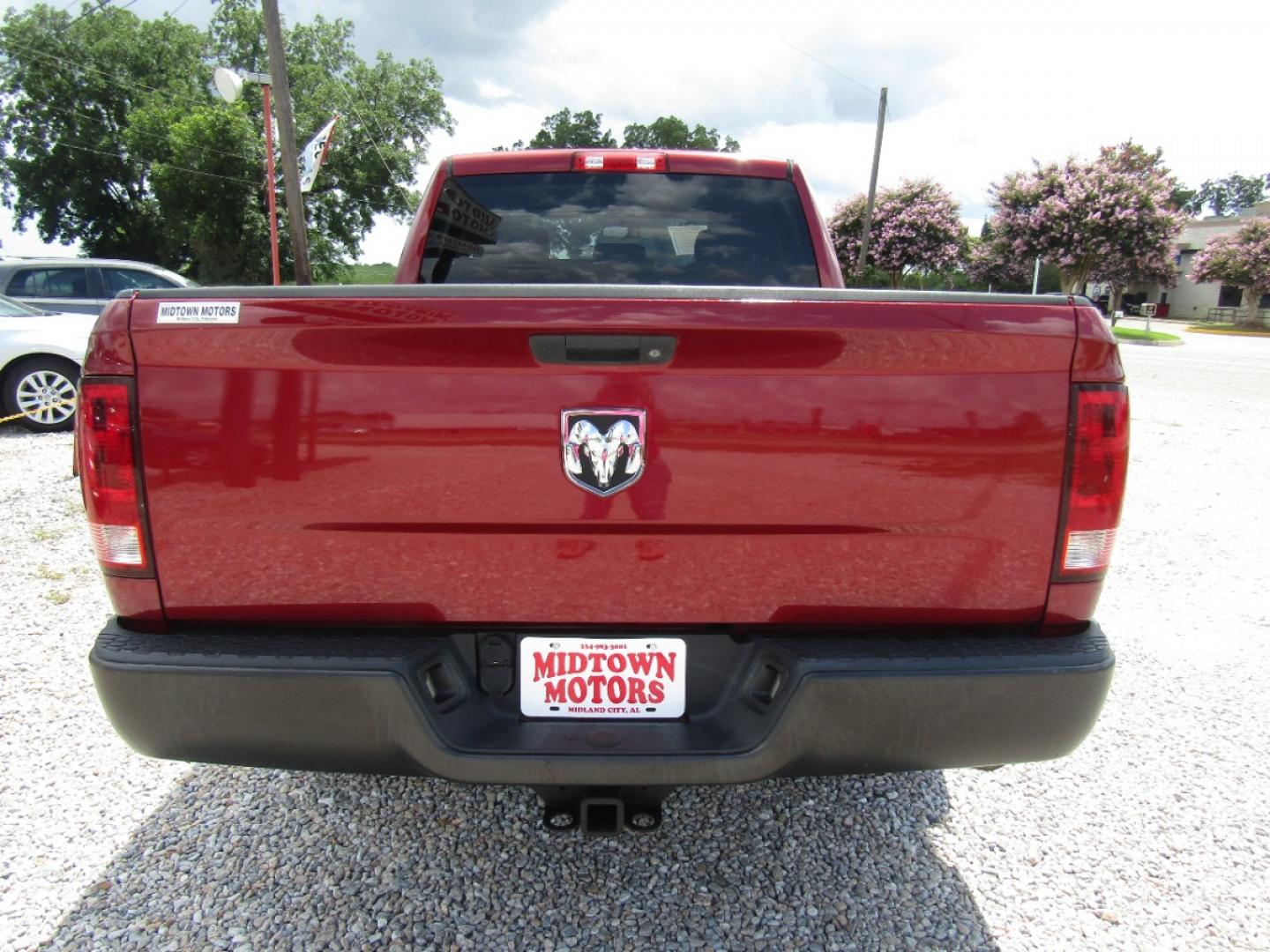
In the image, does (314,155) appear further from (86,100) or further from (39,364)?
(86,100)

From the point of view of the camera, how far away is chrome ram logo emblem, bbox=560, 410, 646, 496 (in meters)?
1.50

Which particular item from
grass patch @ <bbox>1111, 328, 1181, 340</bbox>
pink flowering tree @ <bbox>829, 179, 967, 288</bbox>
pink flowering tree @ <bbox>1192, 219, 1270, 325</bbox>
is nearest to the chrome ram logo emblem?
pink flowering tree @ <bbox>829, 179, 967, 288</bbox>

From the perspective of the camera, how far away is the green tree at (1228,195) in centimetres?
9869

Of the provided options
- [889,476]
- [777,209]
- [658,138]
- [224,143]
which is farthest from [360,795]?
[658,138]

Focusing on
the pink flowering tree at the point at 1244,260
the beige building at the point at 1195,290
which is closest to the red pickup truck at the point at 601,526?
the pink flowering tree at the point at 1244,260

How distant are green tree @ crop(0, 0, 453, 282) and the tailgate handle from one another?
3321 centimetres

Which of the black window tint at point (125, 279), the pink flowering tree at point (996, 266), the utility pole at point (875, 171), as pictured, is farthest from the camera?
the pink flowering tree at point (996, 266)

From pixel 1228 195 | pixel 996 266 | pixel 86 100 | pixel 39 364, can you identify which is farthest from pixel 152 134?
pixel 1228 195

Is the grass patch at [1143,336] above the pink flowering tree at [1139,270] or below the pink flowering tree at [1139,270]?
below

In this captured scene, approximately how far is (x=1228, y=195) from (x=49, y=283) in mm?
129275

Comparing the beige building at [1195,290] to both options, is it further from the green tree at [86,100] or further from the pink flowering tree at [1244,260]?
the green tree at [86,100]

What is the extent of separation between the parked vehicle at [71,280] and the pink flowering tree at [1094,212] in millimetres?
30003

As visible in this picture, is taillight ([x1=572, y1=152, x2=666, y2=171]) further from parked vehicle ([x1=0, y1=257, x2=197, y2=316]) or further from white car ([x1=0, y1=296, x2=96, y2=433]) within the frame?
parked vehicle ([x1=0, y1=257, x2=197, y2=316])

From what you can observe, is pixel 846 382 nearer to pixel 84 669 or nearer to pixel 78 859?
pixel 78 859
